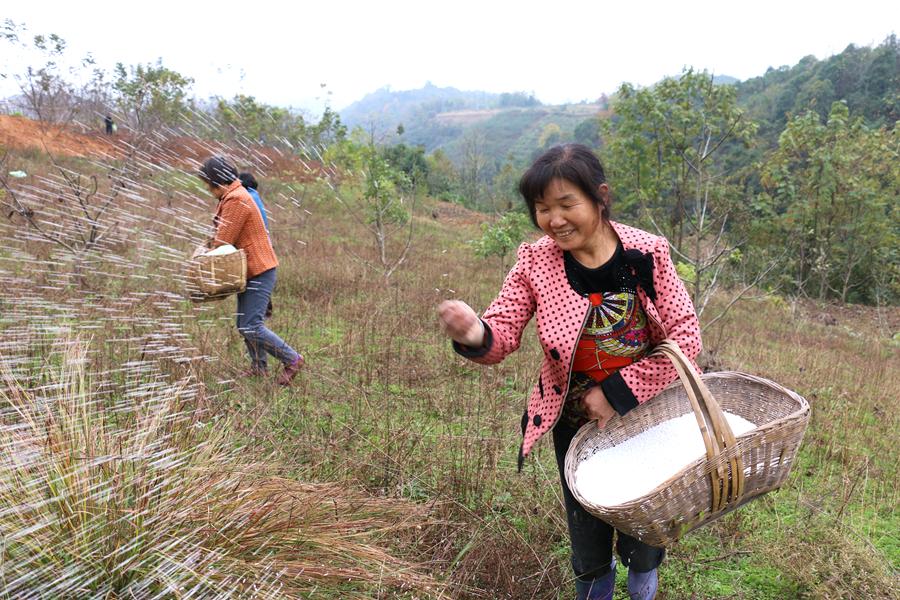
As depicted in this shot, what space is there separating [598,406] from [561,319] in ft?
0.86

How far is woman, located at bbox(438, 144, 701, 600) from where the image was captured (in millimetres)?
1514

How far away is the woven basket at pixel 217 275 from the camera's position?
319cm

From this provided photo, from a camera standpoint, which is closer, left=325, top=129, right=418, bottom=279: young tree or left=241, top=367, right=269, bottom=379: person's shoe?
left=241, top=367, right=269, bottom=379: person's shoe

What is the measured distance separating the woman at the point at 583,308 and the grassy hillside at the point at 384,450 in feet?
2.31

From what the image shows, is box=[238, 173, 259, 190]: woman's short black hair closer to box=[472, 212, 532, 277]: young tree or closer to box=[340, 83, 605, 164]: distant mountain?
box=[472, 212, 532, 277]: young tree

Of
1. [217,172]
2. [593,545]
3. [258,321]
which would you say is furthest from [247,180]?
[593,545]

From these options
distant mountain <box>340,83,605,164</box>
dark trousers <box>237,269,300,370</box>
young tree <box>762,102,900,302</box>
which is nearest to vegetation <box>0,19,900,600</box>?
dark trousers <box>237,269,300,370</box>

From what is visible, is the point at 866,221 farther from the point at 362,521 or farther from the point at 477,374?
the point at 362,521

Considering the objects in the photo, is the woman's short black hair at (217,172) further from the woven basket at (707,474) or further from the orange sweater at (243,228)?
the woven basket at (707,474)

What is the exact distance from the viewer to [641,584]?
178 centimetres

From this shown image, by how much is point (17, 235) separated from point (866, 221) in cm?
1627

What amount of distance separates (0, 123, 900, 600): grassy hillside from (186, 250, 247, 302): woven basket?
1.42 ft

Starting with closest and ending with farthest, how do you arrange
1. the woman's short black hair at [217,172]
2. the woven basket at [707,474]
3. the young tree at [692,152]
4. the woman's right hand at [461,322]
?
the woven basket at [707,474]
the woman's right hand at [461,322]
the woman's short black hair at [217,172]
the young tree at [692,152]

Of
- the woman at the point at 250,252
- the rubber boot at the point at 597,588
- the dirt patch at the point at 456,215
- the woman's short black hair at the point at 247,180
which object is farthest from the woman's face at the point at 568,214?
the dirt patch at the point at 456,215
